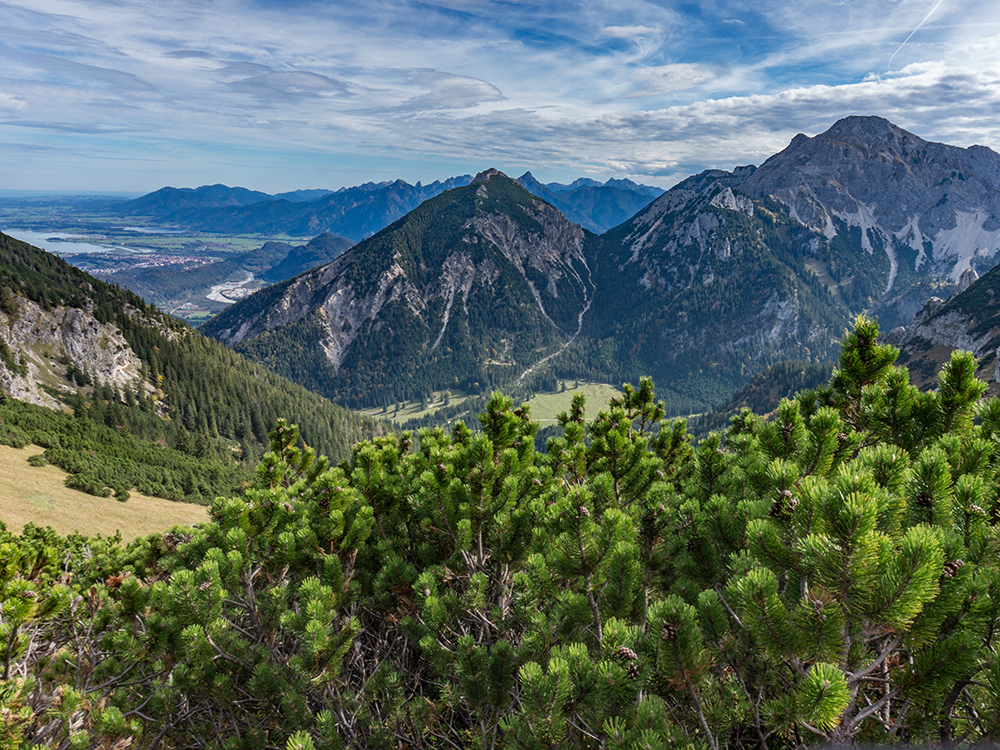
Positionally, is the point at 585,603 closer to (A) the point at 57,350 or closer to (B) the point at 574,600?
(B) the point at 574,600

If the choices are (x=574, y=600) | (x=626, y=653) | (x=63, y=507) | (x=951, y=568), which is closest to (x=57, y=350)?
(x=63, y=507)

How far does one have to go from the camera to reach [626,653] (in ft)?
13.7

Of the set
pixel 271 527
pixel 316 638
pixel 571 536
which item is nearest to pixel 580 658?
pixel 571 536

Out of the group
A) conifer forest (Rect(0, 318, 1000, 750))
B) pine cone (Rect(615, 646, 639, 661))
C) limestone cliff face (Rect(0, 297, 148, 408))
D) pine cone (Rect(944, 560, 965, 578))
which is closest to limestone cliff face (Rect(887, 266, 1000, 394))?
conifer forest (Rect(0, 318, 1000, 750))

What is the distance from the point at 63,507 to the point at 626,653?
209 ft

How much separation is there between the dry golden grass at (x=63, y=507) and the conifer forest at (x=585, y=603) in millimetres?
43896

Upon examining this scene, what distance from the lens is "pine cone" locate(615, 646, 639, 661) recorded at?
4160mm

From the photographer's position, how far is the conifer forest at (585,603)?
3902 mm

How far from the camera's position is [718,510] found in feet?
22.5

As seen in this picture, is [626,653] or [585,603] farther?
[585,603]

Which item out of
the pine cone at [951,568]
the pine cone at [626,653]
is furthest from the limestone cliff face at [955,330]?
the pine cone at [626,653]

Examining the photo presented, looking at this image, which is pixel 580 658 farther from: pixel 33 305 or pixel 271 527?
pixel 33 305

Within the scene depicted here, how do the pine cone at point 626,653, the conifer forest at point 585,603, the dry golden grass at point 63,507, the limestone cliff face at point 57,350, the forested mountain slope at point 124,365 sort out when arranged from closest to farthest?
the conifer forest at point 585,603
the pine cone at point 626,653
the dry golden grass at point 63,507
the limestone cliff face at point 57,350
the forested mountain slope at point 124,365

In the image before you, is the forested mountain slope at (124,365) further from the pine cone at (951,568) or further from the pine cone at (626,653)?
the pine cone at (951,568)
